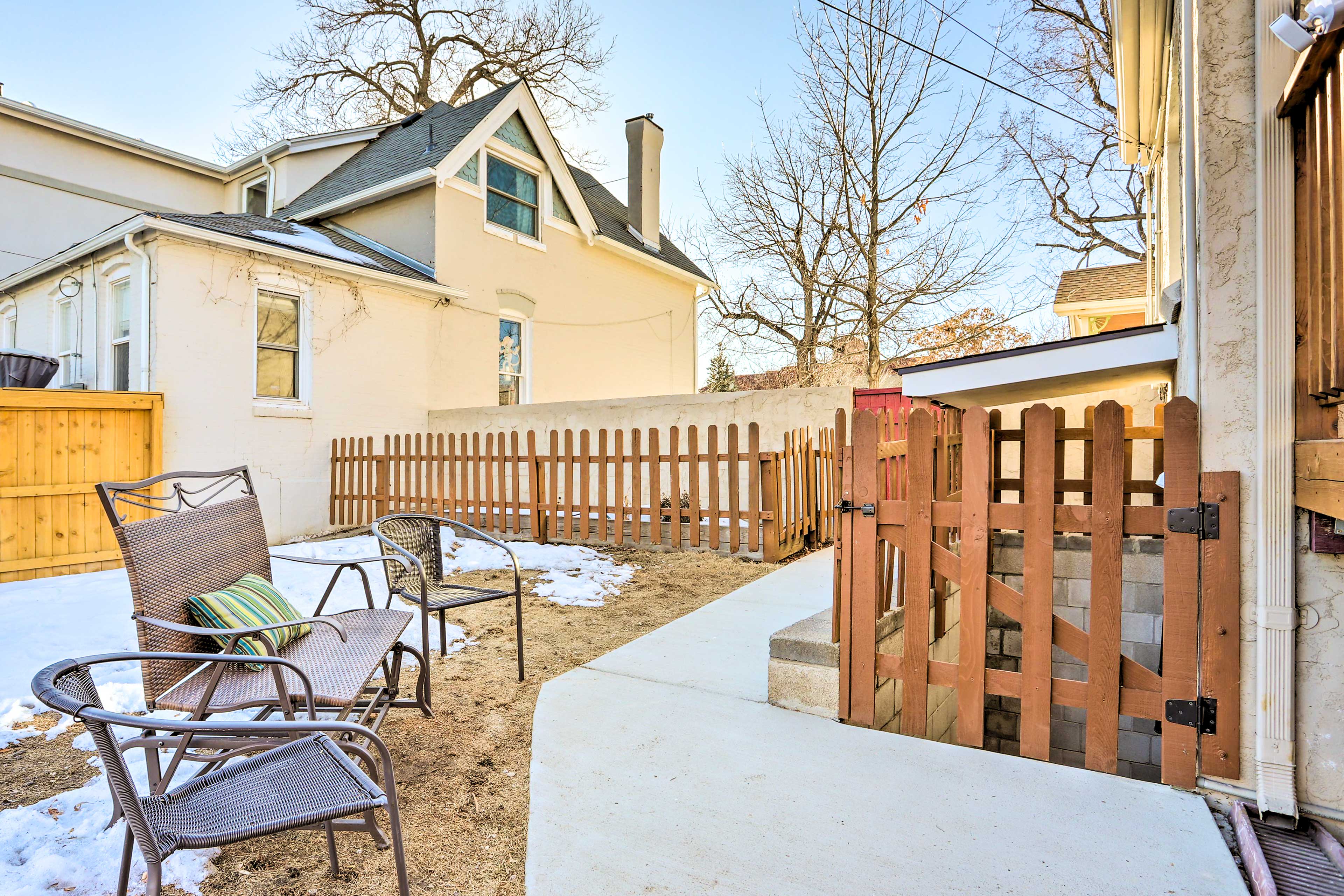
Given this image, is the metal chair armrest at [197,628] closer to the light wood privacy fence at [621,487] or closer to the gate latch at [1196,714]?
the gate latch at [1196,714]

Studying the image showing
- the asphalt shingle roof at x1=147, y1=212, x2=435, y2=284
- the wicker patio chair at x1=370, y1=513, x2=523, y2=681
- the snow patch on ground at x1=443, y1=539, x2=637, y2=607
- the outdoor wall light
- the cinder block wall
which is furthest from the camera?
the asphalt shingle roof at x1=147, y1=212, x2=435, y2=284

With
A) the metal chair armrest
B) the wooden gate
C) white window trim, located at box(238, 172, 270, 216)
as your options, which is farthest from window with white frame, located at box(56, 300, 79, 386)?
the wooden gate

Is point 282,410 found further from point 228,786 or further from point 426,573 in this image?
point 228,786

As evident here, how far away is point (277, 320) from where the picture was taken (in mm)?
9398

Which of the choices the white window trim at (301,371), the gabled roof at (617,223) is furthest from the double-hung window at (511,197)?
the white window trim at (301,371)

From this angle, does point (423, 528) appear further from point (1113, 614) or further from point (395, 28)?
point (395, 28)

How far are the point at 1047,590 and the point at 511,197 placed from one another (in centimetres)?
1259

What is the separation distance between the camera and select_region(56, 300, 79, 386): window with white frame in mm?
9672

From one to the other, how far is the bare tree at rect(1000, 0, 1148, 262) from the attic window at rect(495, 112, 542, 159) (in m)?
11.1

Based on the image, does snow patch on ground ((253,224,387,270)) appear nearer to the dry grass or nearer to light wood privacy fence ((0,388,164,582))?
light wood privacy fence ((0,388,164,582))

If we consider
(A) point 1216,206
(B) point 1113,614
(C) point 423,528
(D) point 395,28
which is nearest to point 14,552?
(C) point 423,528

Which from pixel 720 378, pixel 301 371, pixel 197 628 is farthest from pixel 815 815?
pixel 720 378

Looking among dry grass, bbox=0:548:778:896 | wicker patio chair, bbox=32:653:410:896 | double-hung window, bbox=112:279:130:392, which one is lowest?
dry grass, bbox=0:548:778:896

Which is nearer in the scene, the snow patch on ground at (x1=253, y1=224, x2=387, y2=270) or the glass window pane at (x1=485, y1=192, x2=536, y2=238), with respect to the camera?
the snow patch on ground at (x1=253, y1=224, x2=387, y2=270)
